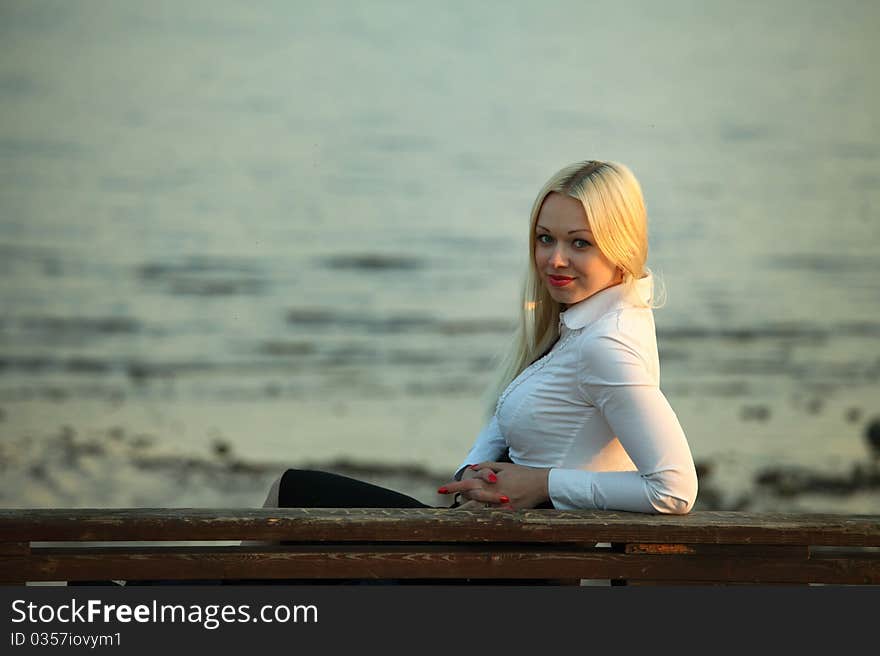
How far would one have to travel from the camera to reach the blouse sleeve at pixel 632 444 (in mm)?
1803

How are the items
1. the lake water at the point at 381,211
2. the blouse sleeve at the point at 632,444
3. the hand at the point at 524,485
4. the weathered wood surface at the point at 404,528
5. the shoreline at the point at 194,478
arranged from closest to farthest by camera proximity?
the weathered wood surface at the point at 404,528
the blouse sleeve at the point at 632,444
the hand at the point at 524,485
the shoreline at the point at 194,478
the lake water at the point at 381,211

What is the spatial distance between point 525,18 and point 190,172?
1442mm

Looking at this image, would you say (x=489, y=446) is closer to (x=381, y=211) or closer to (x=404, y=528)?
(x=404, y=528)

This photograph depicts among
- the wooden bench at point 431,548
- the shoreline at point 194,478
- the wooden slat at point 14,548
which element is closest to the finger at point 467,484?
the wooden bench at point 431,548

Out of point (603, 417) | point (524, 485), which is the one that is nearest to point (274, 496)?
point (524, 485)

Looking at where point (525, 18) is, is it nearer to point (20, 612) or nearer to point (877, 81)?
point (877, 81)

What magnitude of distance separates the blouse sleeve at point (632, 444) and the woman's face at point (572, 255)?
0.17m

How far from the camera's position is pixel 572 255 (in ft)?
6.70

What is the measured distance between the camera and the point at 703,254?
4.70m

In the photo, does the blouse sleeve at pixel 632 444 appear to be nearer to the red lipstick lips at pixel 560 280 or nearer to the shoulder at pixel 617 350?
the shoulder at pixel 617 350

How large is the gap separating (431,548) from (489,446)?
1.96 feet

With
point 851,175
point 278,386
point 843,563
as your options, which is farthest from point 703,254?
point 843,563

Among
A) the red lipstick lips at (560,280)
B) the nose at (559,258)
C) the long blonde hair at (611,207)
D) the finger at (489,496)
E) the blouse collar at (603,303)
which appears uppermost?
the long blonde hair at (611,207)

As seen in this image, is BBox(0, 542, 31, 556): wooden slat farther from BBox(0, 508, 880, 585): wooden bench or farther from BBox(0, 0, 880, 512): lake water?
BBox(0, 0, 880, 512): lake water
